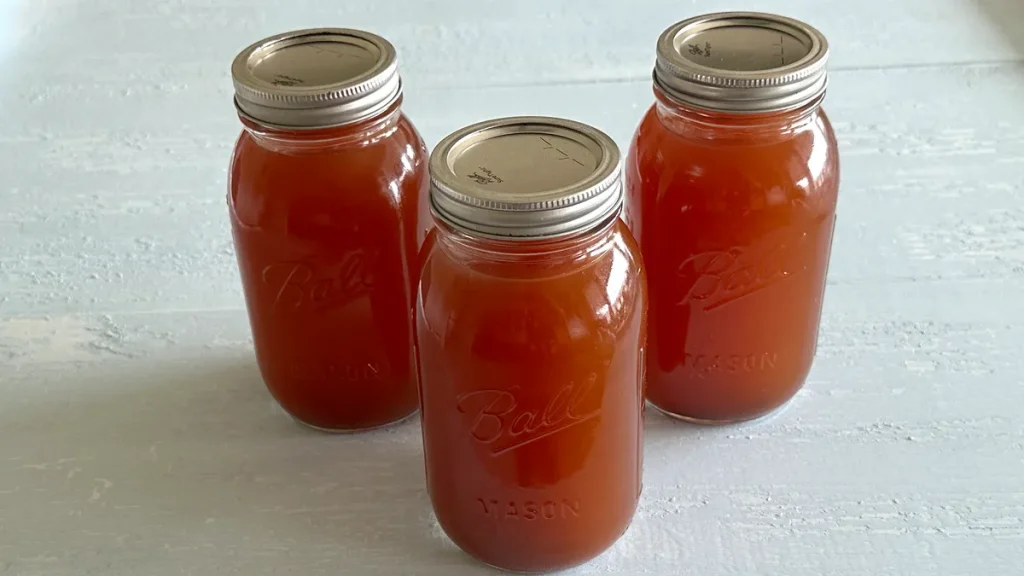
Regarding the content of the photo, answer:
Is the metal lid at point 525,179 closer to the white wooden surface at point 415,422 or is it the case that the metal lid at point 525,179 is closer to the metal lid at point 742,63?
the metal lid at point 742,63

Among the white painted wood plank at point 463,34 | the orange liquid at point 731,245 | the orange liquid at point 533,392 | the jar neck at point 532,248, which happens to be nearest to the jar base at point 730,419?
the orange liquid at point 731,245

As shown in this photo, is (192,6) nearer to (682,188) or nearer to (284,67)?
(284,67)

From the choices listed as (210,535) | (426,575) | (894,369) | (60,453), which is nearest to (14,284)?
(60,453)

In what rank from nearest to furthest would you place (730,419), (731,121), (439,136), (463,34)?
(731,121) → (730,419) → (439,136) → (463,34)

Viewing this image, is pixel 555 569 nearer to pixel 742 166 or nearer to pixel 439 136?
pixel 742 166

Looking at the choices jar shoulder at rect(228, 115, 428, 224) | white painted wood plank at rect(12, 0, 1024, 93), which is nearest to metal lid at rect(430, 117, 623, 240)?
jar shoulder at rect(228, 115, 428, 224)

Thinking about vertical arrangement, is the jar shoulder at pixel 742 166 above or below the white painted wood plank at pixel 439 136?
above

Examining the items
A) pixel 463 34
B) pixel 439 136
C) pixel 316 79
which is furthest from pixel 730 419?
pixel 463 34
